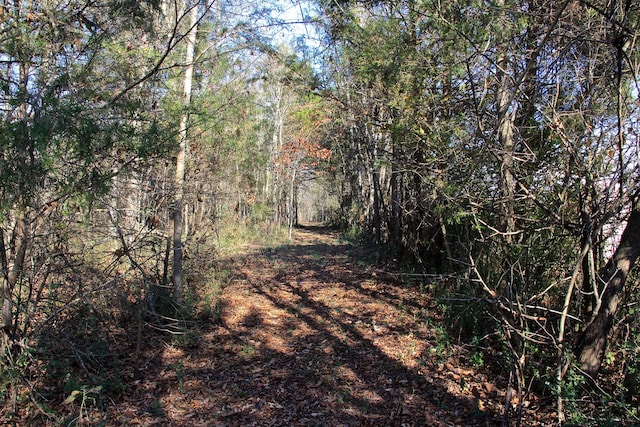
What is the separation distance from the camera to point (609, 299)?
3.93 meters

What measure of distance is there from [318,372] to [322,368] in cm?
10

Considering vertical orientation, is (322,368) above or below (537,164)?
below

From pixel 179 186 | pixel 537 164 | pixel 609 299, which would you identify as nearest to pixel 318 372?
pixel 609 299

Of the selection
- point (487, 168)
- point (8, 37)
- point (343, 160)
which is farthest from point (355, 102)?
point (343, 160)

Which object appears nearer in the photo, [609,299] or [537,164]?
[609,299]

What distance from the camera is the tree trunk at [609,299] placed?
3.84 meters

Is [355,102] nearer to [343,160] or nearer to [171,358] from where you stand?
[171,358]

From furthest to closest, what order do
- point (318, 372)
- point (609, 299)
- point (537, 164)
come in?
1. point (318, 372)
2. point (537, 164)
3. point (609, 299)

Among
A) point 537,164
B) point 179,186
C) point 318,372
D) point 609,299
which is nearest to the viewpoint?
point 609,299

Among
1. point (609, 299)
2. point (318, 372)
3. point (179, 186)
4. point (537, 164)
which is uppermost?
point (537, 164)

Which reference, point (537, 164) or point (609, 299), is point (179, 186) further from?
point (609, 299)

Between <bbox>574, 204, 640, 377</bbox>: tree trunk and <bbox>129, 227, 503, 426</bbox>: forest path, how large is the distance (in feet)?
3.51

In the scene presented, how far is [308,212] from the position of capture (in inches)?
2409

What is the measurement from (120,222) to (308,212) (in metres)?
56.3
